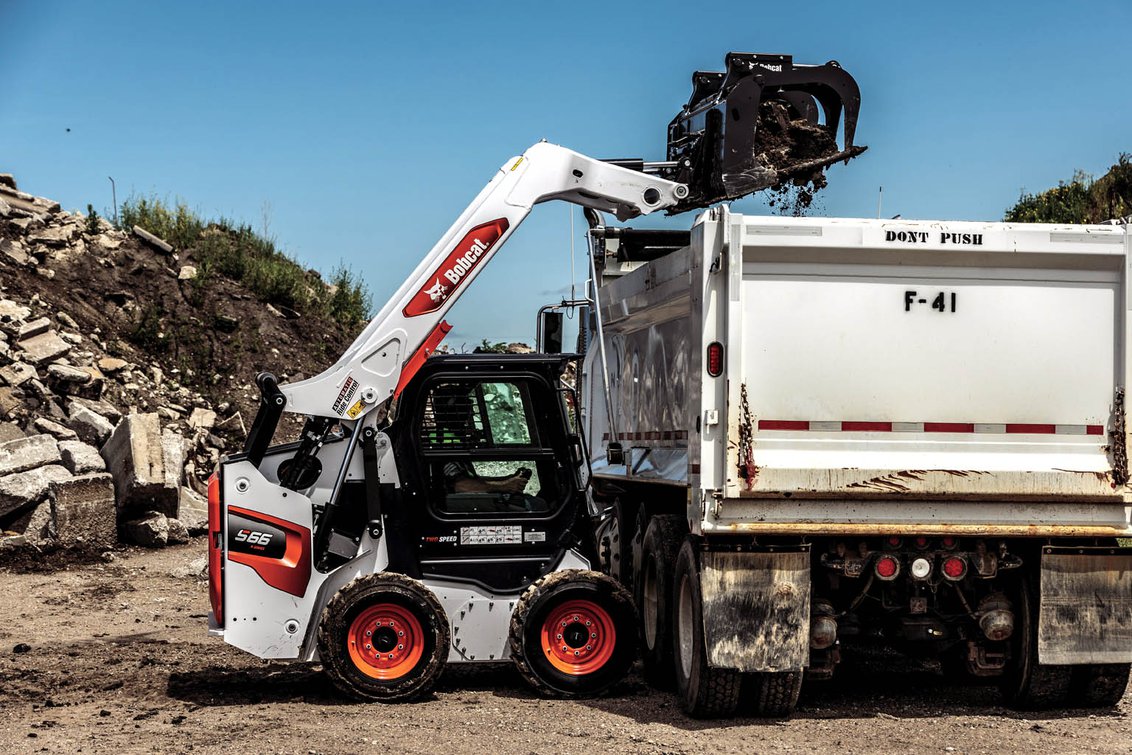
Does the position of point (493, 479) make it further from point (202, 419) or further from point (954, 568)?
point (202, 419)

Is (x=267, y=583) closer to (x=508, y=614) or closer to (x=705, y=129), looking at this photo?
(x=508, y=614)

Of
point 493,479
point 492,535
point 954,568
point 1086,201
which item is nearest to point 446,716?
point 492,535

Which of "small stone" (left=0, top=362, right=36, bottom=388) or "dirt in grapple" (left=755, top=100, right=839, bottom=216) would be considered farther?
"small stone" (left=0, top=362, right=36, bottom=388)

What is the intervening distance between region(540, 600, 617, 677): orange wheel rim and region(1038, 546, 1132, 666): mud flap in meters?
2.57

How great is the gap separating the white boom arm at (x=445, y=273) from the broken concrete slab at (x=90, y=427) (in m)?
10.5

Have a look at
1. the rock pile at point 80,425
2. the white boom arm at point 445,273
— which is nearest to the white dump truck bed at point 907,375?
the white boom arm at point 445,273

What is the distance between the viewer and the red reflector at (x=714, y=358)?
7.39 metres

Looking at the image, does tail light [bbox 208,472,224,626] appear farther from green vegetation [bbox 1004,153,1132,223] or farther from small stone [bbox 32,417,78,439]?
green vegetation [bbox 1004,153,1132,223]

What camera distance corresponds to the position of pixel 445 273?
8.63 m

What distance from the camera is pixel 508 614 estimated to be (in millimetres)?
8445

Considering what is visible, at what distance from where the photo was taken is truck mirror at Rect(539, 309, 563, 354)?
10102mm

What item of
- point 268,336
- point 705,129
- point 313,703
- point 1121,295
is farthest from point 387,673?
point 268,336

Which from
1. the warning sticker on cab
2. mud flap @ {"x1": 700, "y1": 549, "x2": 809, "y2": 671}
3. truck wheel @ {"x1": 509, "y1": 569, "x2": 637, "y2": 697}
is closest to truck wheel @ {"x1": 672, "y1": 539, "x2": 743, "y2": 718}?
mud flap @ {"x1": 700, "y1": 549, "x2": 809, "y2": 671}

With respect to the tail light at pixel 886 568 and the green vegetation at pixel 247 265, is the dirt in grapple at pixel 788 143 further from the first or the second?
the green vegetation at pixel 247 265
